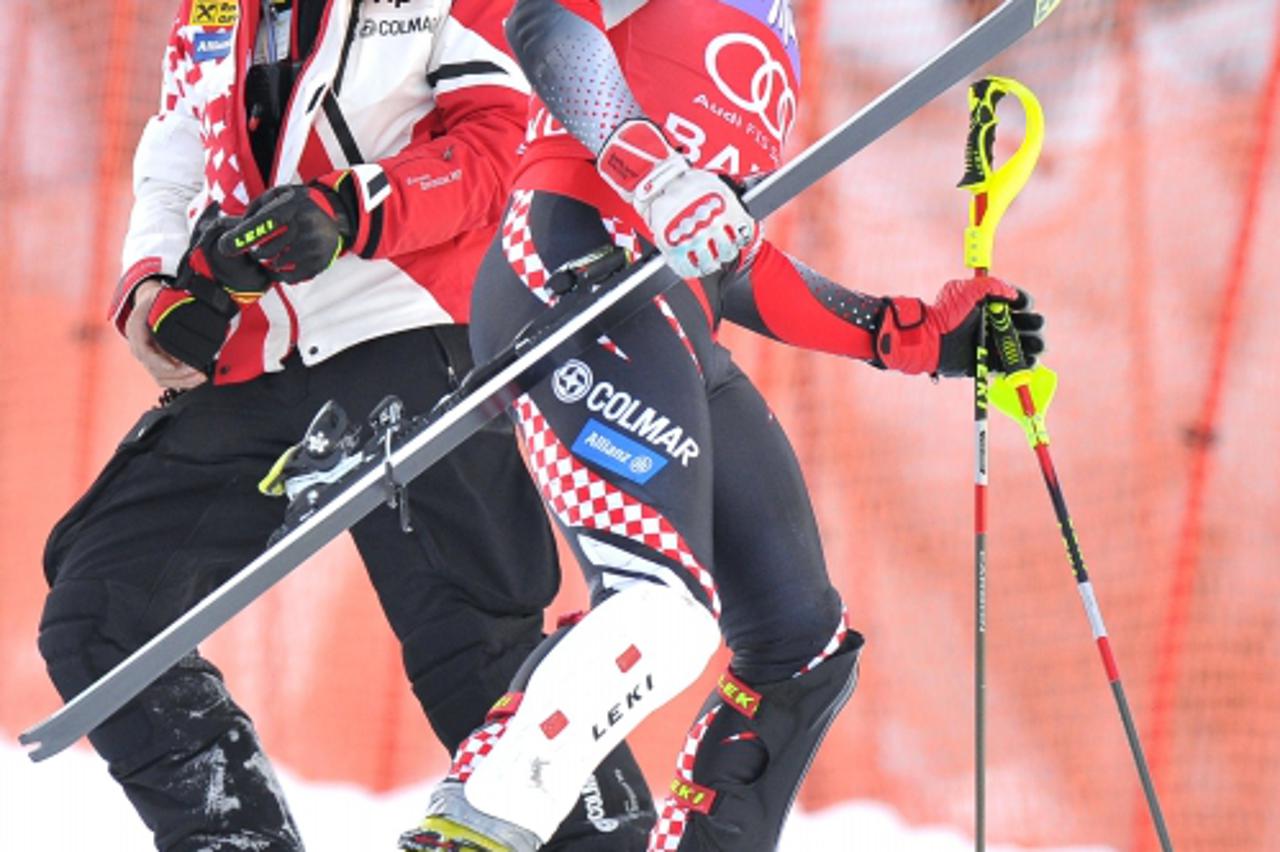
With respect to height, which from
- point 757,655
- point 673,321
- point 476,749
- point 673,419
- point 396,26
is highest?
point 396,26

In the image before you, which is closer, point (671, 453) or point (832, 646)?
point (671, 453)

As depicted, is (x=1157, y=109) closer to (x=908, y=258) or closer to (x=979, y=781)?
(x=908, y=258)

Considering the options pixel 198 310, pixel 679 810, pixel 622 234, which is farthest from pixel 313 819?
pixel 622 234

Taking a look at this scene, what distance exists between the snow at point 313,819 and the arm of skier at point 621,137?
2258 mm

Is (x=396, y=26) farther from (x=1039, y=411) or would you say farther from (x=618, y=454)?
(x=1039, y=411)

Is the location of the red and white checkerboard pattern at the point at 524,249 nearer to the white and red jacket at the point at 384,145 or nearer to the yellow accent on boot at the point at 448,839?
the white and red jacket at the point at 384,145

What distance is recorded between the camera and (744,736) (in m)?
2.84

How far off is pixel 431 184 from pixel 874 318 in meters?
0.74

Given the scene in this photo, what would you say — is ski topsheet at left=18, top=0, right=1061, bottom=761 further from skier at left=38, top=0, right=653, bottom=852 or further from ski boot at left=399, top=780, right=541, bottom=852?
ski boot at left=399, top=780, right=541, bottom=852

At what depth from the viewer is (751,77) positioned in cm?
280

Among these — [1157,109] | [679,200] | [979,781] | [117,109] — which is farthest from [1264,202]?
[117,109]

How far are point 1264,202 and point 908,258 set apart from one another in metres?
0.83

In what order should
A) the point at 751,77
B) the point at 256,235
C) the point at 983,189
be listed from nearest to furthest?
the point at 751,77
the point at 256,235
the point at 983,189

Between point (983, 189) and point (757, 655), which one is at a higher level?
point (983, 189)
